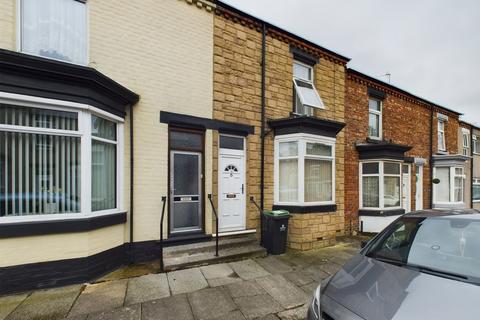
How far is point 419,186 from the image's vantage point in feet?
42.9

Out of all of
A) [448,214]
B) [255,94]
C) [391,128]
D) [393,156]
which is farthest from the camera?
[391,128]

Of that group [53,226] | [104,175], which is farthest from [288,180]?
[53,226]

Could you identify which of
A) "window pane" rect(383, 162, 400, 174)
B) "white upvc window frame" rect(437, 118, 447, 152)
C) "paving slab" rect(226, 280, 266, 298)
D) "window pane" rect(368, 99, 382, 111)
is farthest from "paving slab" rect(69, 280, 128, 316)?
"white upvc window frame" rect(437, 118, 447, 152)

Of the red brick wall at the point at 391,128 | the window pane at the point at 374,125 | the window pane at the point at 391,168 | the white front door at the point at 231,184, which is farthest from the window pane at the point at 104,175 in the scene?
the window pane at the point at 374,125

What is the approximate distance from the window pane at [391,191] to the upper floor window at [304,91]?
14.5ft

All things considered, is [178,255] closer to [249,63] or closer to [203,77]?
[203,77]

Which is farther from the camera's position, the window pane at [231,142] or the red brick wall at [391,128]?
the red brick wall at [391,128]

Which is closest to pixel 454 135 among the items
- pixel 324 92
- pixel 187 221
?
pixel 324 92

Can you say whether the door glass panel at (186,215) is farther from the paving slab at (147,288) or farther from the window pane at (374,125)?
the window pane at (374,125)

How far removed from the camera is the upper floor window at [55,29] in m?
4.98

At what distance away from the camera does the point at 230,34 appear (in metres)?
7.29

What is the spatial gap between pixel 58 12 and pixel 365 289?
7.02 metres

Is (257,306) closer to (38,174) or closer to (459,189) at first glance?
(38,174)

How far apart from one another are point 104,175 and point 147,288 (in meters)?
2.53
